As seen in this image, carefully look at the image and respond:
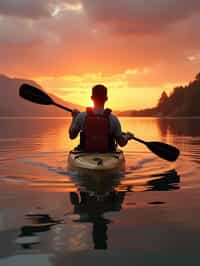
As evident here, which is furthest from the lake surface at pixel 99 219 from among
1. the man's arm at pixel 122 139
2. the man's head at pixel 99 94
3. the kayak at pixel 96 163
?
the man's head at pixel 99 94

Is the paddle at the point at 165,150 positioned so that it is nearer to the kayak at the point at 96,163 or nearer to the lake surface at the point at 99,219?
the lake surface at the point at 99,219

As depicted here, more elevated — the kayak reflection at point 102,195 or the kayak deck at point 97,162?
the kayak deck at point 97,162

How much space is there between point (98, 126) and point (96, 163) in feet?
3.07

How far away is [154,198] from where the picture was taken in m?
6.78

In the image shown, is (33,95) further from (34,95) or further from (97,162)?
(97,162)

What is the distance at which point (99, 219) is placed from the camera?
5.38 m

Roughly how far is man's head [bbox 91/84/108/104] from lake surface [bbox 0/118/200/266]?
1804 mm

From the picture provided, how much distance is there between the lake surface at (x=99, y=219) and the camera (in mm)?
4141

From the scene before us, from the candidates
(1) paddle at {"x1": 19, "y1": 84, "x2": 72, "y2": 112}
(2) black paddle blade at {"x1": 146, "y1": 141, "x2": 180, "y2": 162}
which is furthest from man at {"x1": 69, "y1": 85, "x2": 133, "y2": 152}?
(1) paddle at {"x1": 19, "y1": 84, "x2": 72, "y2": 112}

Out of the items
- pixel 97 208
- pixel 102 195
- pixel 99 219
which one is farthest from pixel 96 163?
pixel 99 219

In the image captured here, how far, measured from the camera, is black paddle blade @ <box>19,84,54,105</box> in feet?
37.5

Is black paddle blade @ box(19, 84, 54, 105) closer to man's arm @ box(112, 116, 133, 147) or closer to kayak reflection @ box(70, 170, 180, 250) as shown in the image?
man's arm @ box(112, 116, 133, 147)

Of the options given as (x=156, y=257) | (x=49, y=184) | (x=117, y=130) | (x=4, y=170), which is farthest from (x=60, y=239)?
(x=4, y=170)

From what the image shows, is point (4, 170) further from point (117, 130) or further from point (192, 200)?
point (192, 200)
